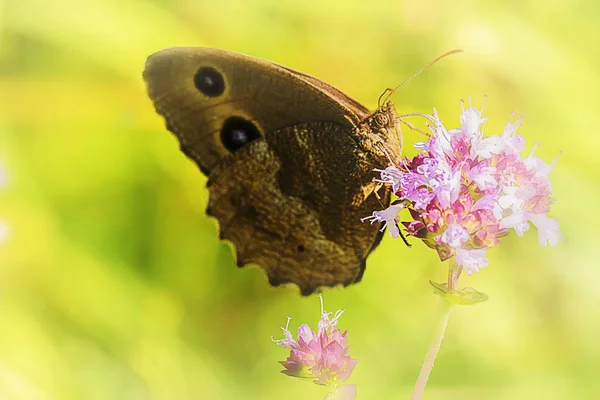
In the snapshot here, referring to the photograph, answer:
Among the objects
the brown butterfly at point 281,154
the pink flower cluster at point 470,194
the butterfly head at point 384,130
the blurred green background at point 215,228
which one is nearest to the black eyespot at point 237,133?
the brown butterfly at point 281,154

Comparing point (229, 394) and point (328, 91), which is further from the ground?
point (328, 91)

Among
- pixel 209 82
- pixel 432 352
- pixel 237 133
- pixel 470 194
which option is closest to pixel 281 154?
pixel 237 133

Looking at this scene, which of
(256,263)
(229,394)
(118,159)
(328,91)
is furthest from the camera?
(118,159)

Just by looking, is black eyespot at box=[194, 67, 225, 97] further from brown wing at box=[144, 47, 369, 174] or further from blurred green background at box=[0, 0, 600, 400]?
blurred green background at box=[0, 0, 600, 400]

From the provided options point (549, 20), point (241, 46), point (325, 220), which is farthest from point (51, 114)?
point (549, 20)

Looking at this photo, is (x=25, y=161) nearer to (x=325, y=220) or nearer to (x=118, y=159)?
(x=118, y=159)

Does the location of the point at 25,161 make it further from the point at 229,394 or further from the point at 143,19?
the point at 229,394

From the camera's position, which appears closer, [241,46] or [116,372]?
[116,372]

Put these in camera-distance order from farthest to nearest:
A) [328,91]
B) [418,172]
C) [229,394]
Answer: [229,394] → [328,91] → [418,172]

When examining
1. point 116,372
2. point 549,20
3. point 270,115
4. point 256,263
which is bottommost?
point 116,372
